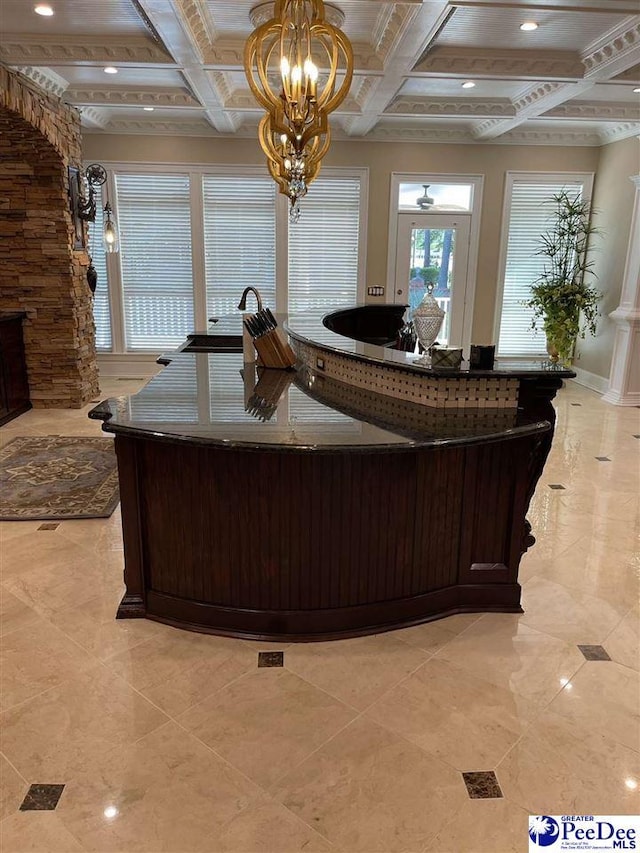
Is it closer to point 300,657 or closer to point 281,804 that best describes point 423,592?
point 300,657

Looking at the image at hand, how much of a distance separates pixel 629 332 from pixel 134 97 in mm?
5773

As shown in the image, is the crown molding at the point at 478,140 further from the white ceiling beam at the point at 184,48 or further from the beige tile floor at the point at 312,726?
the beige tile floor at the point at 312,726

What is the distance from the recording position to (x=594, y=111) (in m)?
6.50

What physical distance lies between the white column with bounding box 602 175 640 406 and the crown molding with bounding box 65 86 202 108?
4834mm

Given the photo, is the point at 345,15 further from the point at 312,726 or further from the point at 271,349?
the point at 312,726

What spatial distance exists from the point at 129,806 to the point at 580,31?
5.34 meters

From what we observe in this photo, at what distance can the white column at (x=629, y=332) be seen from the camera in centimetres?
677

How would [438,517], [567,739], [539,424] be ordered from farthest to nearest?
[438,517], [539,424], [567,739]

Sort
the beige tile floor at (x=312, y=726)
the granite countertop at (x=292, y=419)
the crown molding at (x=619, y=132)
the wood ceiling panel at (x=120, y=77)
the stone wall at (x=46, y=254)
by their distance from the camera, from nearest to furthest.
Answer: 1. the beige tile floor at (x=312, y=726)
2. the granite countertop at (x=292, y=419)
3. the wood ceiling panel at (x=120, y=77)
4. the stone wall at (x=46, y=254)
5. the crown molding at (x=619, y=132)

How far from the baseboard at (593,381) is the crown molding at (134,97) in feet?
17.3

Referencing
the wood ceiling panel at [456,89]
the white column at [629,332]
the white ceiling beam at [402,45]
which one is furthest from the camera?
the white column at [629,332]

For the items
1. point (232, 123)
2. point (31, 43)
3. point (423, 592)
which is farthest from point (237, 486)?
point (232, 123)

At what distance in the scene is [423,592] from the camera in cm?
282

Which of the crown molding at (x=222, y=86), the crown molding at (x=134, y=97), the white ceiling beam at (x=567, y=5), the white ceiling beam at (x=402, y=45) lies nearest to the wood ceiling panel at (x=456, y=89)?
the white ceiling beam at (x=402, y=45)
